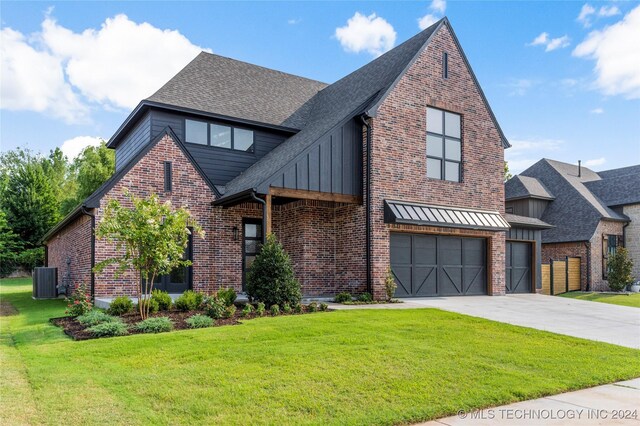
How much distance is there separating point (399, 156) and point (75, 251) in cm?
1122

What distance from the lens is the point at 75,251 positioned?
16297 mm

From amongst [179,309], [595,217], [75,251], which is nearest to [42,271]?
[75,251]

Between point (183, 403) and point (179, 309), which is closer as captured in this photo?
point (183, 403)

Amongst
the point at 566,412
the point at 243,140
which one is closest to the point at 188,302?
the point at 243,140

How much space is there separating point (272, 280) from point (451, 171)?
28.1 ft

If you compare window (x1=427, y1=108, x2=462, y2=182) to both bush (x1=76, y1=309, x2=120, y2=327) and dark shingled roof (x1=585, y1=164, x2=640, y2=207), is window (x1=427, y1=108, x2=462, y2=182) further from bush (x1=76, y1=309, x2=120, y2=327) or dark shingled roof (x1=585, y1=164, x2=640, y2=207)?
dark shingled roof (x1=585, y1=164, x2=640, y2=207)

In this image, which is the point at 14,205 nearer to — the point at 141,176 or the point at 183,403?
the point at 141,176

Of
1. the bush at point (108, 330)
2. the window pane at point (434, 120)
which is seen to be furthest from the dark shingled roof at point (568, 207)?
the bush at point (108, 330)

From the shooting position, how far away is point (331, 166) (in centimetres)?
1452

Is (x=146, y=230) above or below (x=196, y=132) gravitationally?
below

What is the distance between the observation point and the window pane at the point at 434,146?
1667 centimetres

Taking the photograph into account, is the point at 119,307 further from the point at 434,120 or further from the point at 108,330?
the point at 434,120

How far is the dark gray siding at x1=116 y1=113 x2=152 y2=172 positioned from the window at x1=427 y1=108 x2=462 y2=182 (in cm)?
943

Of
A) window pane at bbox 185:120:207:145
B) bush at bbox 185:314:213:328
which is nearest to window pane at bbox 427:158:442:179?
window pane at bbox 185:120:207:145
